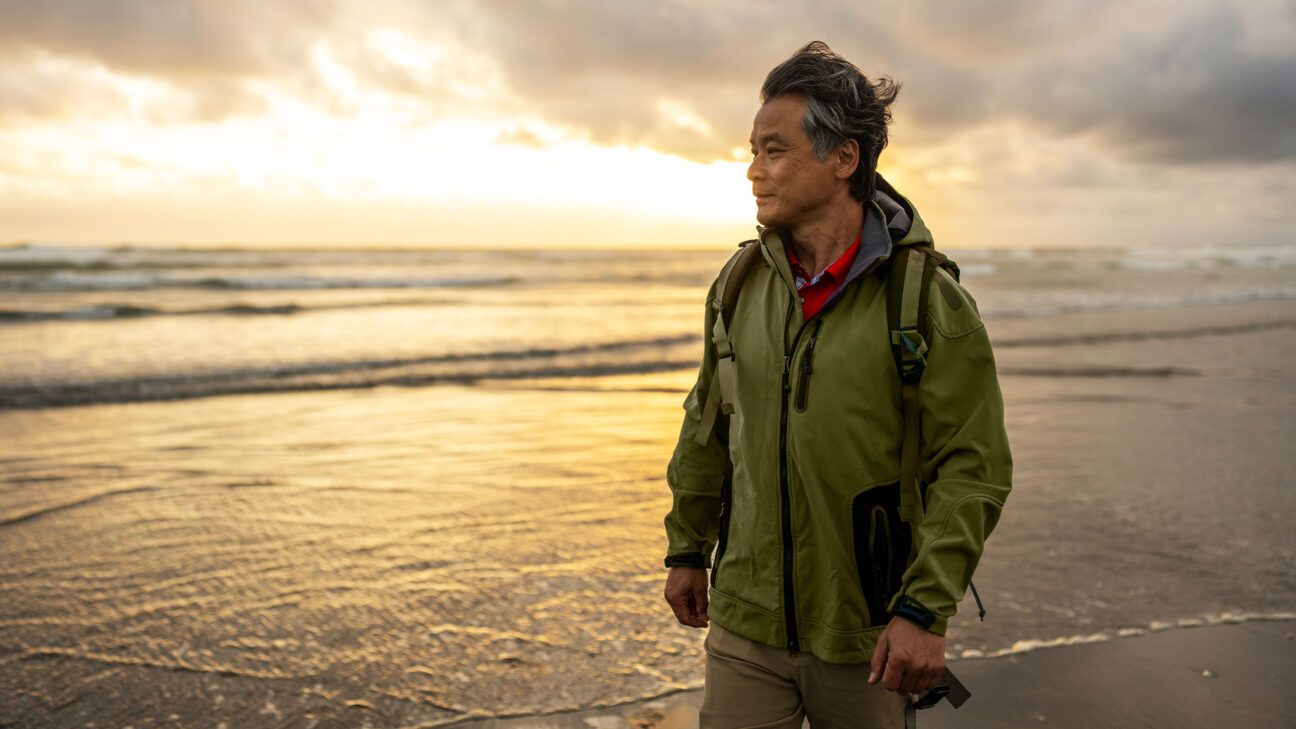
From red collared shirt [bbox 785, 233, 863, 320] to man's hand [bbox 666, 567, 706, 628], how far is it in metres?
0.75

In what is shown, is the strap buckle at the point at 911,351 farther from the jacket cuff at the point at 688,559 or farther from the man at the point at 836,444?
the jacket cuff at the point at 688,559

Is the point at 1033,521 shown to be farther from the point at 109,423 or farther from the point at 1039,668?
the point at 109,423

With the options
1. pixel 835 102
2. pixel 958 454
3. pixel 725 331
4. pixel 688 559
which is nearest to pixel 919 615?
pixel 958 454

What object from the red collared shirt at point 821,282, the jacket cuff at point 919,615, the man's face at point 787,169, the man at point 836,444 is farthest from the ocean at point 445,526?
the man's face at point 787,169

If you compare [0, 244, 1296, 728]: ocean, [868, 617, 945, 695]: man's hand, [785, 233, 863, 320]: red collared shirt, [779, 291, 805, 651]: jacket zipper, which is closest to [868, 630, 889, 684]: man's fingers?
[868, 617, 945, 695]: man's hand

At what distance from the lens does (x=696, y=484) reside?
7.81 feet

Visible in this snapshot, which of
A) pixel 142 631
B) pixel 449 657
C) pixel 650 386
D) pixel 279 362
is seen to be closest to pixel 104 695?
pixel 142 631

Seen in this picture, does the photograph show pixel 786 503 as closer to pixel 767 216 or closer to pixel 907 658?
pixel 907 658

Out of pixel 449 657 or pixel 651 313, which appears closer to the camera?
pixel 449 657

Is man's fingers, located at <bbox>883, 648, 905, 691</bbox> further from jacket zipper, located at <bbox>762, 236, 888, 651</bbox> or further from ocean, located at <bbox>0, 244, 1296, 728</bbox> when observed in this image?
ocean, located at <bbox>0, 244, 1296, 728</bbox>

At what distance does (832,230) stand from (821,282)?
13 centimetres

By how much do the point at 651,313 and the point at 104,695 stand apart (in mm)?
20630

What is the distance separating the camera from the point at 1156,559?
524 centimetres

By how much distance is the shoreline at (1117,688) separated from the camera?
3.49 m
